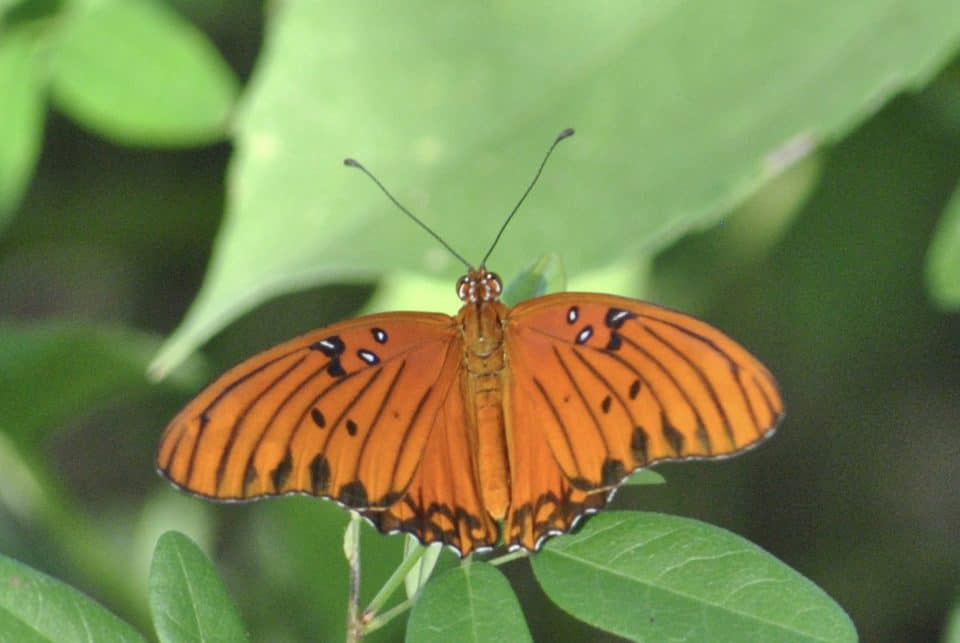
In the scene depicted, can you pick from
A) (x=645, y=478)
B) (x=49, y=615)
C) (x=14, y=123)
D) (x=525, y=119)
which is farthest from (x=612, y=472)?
(x=14, y=123)

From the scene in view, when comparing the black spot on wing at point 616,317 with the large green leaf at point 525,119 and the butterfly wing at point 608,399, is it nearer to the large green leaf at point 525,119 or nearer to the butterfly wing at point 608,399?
the butterfly wing at point 608,399

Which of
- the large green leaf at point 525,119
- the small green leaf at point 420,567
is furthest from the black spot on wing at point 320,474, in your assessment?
the large green leaf at point 525,119

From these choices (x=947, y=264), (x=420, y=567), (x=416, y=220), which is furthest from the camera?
(x=947, y=264)

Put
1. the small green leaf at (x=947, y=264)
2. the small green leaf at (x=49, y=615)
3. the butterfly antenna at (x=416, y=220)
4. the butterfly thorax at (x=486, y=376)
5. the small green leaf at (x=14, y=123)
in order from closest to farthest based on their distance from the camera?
the small green leaf at (x=49, y=615) < the butterfly thorax at (x=486, y=376) < the butterfly antenna at (x=416, y=220) < the small green leaf at (x=947, y=264) < the small green leaf at (x=14, y=123)

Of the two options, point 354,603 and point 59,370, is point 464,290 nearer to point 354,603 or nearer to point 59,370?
point 354,603

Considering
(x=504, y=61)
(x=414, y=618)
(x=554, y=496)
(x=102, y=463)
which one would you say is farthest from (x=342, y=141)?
(x=102, y=463)

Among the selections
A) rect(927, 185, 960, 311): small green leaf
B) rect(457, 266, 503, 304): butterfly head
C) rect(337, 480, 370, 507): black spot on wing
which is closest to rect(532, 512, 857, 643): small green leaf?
rect(337, 480, 370, 507): black spot on wing
